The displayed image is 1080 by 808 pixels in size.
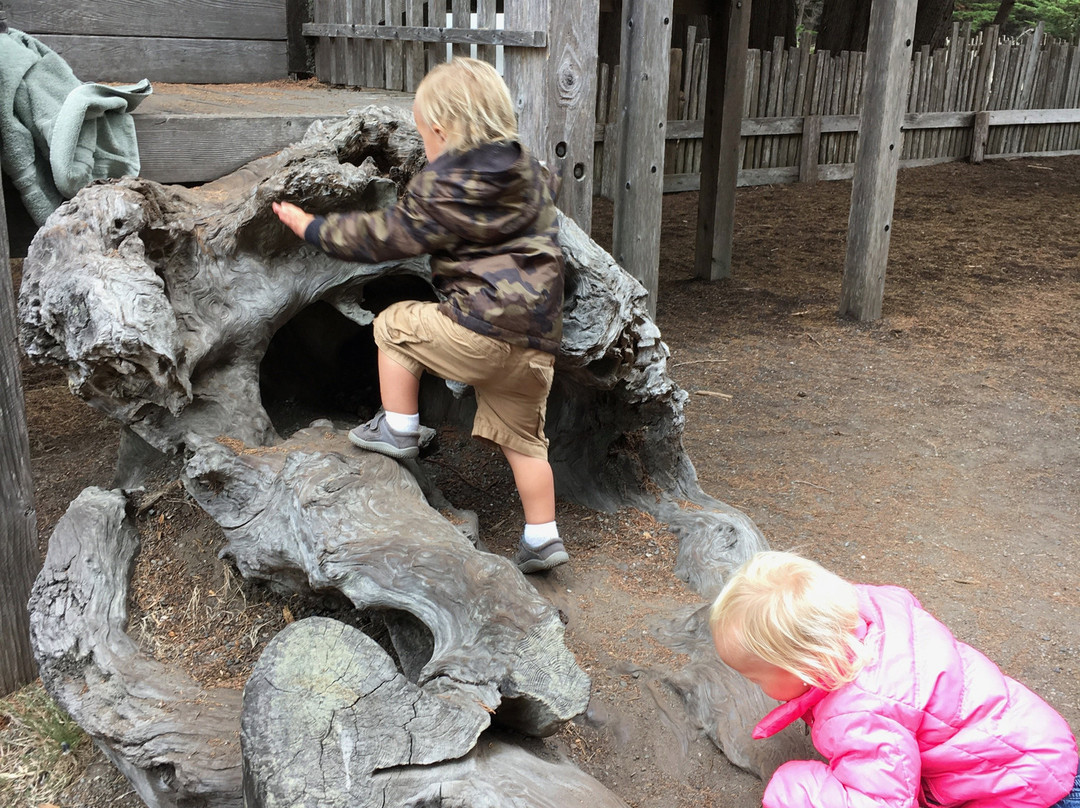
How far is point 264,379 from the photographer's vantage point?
144 inches

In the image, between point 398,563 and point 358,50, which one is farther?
point 358,50

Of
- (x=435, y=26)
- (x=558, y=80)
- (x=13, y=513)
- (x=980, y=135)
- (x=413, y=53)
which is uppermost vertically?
(x=435, y=26)

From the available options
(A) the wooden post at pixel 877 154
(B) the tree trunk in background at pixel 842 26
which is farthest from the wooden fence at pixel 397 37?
(B) the tree trunk in background at pixel 842 26

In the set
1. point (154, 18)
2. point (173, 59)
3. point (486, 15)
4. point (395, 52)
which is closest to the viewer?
→ point (486, 15)

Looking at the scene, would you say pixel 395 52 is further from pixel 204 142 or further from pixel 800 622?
pixel 800 622

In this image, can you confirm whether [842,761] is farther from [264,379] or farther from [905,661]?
[264,379]

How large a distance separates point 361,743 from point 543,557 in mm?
1152

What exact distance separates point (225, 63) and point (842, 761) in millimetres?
4813

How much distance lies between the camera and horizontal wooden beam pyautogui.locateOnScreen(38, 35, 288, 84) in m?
4.77

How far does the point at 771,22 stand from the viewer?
12578 millimetres

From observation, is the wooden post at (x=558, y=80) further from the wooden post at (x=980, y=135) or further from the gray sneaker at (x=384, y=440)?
the wooden post at (x=980, y=135)

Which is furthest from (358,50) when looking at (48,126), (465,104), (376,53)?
(465,104)

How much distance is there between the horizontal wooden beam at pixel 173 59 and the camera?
4773 mm

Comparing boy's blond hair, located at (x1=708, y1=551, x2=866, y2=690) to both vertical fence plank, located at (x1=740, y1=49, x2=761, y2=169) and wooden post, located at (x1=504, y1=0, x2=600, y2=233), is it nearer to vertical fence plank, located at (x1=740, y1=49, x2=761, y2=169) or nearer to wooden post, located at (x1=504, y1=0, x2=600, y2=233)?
wooden post, located at (x1=504, y1=0, x2=600, y2=233)
